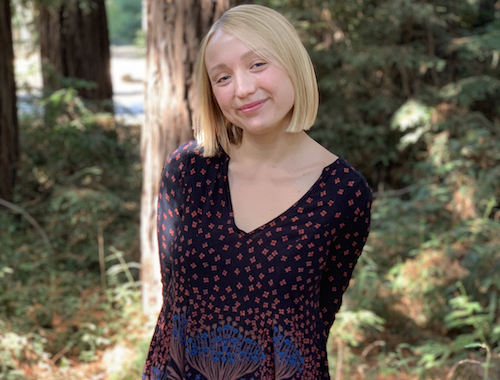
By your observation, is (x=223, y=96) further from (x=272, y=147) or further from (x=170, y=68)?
(x=170, y=68)

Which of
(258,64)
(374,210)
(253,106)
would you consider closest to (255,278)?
(253,106)

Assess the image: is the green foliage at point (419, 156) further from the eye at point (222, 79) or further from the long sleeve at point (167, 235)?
the eye at point (222, 79)

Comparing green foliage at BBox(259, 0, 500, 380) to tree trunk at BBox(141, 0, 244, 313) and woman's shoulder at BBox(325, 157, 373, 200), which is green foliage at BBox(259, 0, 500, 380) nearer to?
tree trunk at BBox(141, 0, 244, 313)

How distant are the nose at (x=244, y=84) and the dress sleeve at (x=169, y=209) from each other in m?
0.36

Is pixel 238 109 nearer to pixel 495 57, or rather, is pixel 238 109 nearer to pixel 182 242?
pixel 182 242

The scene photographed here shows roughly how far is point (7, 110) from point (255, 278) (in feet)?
13.8

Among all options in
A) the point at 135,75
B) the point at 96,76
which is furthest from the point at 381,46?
the point at 135,75

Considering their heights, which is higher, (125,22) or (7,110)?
(7,110)

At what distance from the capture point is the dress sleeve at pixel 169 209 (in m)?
1.80

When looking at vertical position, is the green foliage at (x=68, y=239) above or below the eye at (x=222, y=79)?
below

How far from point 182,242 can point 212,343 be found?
12.3 inches

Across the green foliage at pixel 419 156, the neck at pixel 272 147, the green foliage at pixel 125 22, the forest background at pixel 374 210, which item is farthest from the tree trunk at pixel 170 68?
Result: the green foliage at pixel 125 22

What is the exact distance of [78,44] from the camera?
7.70 m

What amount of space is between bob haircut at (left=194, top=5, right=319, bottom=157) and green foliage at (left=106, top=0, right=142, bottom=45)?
88.5 feet
